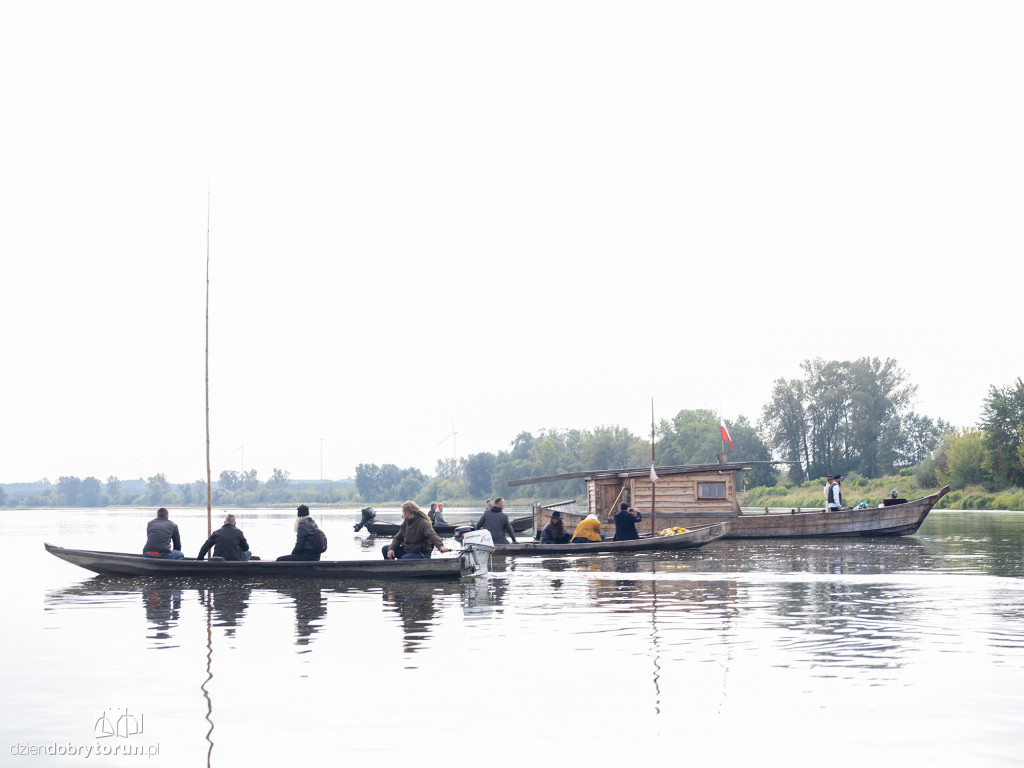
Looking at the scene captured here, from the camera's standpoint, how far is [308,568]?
72.3 ft

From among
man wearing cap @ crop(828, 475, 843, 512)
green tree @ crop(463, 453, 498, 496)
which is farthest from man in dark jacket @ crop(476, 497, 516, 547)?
green tree @ crop(463, 453, 498, 496)

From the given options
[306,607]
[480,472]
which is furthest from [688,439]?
[306,607]

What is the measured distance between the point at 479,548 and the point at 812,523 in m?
21.2

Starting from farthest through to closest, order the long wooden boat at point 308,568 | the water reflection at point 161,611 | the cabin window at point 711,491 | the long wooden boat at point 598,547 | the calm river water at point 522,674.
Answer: the cabin window at point 711,491 < the long wooden boat at point 598,547 < the long wooden boat at point 308,568 < the water reflection at point 161,611 < the calm river water at point 522,674

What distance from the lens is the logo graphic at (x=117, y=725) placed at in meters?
8.98

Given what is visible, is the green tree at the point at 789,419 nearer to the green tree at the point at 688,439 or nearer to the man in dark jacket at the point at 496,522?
the green tree at the point at 688,439

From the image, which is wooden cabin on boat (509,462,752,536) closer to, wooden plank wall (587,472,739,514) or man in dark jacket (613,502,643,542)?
wooden plank wall (587,472,739,514)

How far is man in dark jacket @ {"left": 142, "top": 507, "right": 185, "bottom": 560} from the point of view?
77.0 feet

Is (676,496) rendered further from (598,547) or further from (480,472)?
(480,472)

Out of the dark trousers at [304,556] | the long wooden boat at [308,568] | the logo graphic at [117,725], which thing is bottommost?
the logo graphic at [117,725]

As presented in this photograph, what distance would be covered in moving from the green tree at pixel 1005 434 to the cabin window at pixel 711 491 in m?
38.3

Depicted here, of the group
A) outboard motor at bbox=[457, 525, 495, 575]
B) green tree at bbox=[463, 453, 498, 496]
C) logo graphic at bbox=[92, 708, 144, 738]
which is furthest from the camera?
green tree at bbox=[463, 453, 498, 496]

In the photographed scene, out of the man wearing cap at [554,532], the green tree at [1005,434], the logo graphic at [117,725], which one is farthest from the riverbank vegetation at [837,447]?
the logo graphic at [117,725]

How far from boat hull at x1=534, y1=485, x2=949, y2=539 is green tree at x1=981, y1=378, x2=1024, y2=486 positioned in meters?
34.3
